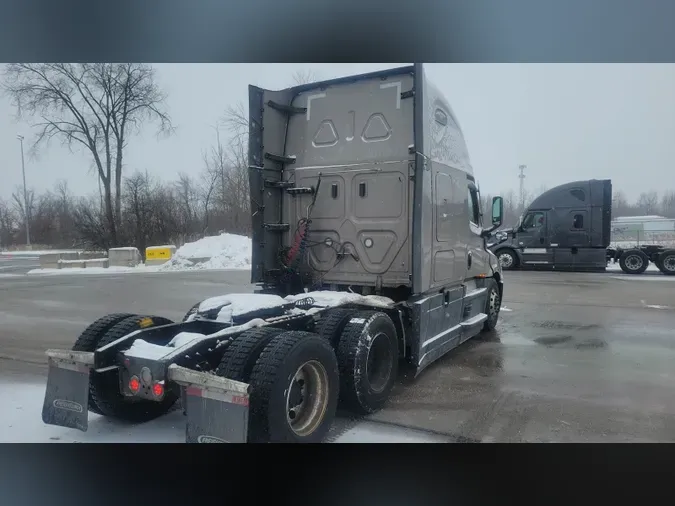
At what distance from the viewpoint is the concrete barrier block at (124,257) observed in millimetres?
20750

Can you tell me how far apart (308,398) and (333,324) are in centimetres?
84

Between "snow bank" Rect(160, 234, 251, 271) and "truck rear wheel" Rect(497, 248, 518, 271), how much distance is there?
36.2ft

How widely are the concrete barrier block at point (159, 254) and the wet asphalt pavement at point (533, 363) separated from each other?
25.0 feet

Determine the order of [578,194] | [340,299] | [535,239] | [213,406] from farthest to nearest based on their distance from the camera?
[535,239], [578,194], [340,299], [213,406]

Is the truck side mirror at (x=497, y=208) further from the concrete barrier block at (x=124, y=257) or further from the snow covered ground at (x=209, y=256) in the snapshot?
the concrete barrier block at (x=124, y=257)

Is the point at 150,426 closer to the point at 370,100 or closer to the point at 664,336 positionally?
the point at 370,100

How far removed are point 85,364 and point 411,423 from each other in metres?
2.78

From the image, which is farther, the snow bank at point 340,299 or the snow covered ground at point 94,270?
the snow covered ground at point 94,270

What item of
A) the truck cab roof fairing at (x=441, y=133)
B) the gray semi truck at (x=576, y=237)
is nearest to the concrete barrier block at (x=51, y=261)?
the gray semi truck at (x=576, y=237)

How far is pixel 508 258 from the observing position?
2050 centimetres

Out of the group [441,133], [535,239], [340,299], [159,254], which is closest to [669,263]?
[535,239]

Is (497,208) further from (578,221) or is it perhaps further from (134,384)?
(578,221)

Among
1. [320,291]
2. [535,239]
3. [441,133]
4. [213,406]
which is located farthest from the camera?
[535,239]

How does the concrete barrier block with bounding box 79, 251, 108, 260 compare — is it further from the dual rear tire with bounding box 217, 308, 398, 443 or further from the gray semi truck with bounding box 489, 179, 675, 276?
the dual rear tire with bounding box 217, 308, 398, 443
